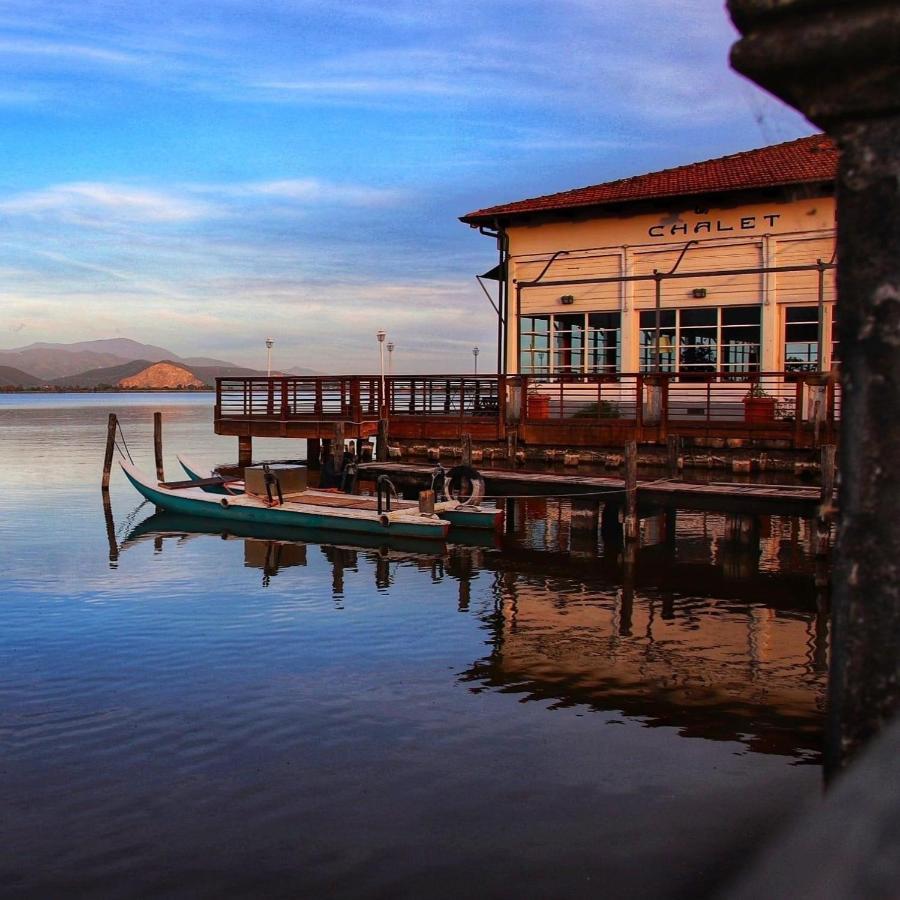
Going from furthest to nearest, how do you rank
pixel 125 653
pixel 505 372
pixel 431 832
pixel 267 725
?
pixel 505 372, pixel 125 653, pixel 267 725, pixel 431 832

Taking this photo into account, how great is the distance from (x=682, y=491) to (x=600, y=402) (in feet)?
19.4

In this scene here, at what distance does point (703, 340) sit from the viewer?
2592cm

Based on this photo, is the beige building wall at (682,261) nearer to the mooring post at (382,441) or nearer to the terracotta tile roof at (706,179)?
the terracotta tile roof at (706,179)

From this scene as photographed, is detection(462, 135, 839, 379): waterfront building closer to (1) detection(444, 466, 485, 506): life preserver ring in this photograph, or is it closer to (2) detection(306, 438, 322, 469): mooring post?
(1) detection(444, 466, 485, 506): life preserver ring

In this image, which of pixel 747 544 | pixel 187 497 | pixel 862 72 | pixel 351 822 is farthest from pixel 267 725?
pixel 187 497

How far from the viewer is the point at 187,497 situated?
26062 mm

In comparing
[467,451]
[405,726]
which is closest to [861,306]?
[405,726]

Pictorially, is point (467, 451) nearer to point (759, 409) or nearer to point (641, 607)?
point (759, 409)

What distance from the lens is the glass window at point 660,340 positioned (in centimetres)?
2598

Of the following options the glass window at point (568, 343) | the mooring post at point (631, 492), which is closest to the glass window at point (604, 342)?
the glass window at point (568, 343)

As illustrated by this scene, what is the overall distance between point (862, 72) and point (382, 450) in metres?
25.1

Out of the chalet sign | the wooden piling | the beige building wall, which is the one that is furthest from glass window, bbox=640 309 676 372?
the wooden piling

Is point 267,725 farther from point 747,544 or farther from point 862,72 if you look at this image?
point 747,544

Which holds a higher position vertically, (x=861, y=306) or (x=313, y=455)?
(x=861, y=306)
